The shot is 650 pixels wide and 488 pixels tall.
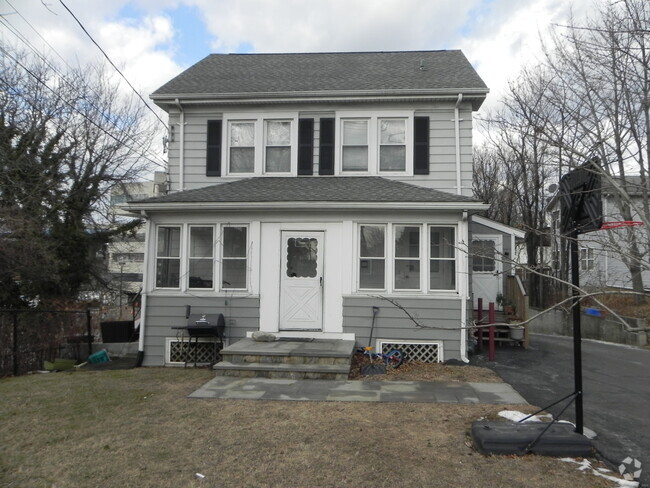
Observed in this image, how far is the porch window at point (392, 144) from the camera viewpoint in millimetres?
9344

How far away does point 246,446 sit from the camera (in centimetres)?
430

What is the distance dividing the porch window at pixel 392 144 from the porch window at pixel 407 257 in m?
1.61

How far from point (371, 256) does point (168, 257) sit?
3.92 m

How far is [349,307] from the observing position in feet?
27.2

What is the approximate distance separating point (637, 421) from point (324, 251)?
520cm

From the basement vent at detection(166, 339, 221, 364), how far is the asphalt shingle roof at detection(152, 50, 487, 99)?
5094mm

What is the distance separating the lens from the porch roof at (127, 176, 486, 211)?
801 centimetres

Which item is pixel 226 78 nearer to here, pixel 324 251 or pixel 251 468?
pixel 324 251

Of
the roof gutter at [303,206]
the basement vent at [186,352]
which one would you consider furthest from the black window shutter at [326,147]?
the basement vent at [186,352]

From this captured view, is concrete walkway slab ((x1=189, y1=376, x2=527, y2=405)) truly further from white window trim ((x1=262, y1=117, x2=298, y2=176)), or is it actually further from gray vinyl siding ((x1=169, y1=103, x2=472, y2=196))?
white window trim ((x1=262, y1=117, x2=298, y2=176))

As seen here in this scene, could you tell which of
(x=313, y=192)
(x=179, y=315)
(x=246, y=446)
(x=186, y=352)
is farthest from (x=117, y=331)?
(x=246, y=446)

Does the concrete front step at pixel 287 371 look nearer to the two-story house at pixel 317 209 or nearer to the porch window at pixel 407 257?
the two-story house at pixel 317 209

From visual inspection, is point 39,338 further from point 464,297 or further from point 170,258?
point 464,297

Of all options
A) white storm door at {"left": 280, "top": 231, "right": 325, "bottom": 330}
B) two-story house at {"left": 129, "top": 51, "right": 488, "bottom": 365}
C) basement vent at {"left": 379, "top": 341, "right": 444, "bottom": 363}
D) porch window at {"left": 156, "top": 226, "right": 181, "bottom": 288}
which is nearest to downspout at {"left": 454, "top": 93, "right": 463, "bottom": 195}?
two-story house at {"left": 129, "top": 51, "right": 488, "bottom": 365}
